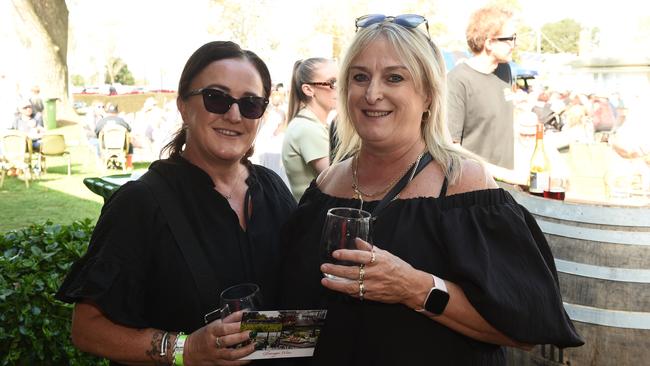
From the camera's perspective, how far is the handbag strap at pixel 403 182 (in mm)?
2127

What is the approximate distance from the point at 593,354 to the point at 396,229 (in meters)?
1.40

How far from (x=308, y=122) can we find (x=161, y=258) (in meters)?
3.02

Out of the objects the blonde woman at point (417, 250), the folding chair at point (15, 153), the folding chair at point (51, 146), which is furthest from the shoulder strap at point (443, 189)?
the folding chair at point (51, 146)

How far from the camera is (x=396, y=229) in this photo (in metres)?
2.04

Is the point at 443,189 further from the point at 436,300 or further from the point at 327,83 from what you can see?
the point at 327,83

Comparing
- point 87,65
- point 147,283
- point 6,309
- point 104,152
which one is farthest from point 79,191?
point 87,65

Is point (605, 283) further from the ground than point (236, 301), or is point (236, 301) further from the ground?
point (236, 301)

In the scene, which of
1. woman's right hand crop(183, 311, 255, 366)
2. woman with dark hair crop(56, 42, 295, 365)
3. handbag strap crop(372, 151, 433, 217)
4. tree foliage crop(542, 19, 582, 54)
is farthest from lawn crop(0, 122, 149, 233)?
tree foliage crop(542, 19, 582, 54)

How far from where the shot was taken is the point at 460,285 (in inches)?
77.2

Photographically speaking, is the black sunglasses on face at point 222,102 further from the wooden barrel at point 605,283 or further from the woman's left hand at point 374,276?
the wooden barrel at point 605,283

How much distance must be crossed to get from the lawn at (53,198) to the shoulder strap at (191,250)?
776 centimetres

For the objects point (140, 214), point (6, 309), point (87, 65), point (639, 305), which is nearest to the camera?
point (140, 214)

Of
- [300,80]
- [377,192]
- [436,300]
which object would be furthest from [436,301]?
[300,80]

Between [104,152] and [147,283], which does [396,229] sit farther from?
[104,152]
